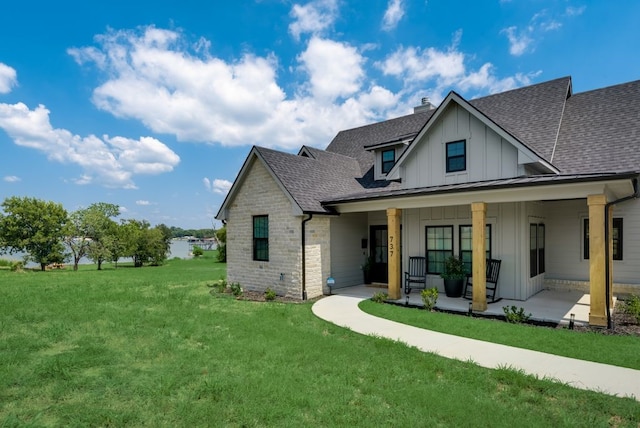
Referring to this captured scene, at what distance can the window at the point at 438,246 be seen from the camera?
1170 cm

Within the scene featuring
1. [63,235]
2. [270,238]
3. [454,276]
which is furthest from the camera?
[63,235]

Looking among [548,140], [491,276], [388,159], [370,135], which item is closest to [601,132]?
[548,140]

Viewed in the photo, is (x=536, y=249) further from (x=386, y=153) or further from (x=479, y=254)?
(x=386, y=153)

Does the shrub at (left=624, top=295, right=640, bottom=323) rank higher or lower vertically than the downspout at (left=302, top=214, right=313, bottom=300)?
lower

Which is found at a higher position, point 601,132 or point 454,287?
point 601,132

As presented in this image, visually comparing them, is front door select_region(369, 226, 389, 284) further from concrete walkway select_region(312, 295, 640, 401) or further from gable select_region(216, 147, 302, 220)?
concrete walkway select_region(312, 295, 640, 401)

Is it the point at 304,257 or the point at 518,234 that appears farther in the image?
the point at 304,257

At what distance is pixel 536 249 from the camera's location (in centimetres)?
1161

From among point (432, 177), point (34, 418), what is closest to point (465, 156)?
point (432, 177)

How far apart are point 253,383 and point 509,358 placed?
166 inches

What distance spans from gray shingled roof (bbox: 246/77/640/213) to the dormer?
45 cm

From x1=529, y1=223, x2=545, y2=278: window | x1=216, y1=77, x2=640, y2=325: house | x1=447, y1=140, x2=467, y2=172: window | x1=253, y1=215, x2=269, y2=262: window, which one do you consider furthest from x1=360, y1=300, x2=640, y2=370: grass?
x1=253, y1=215, x2=269, y2=262: window

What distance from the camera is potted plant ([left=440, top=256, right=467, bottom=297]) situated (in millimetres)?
10859

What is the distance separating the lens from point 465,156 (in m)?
11.3
